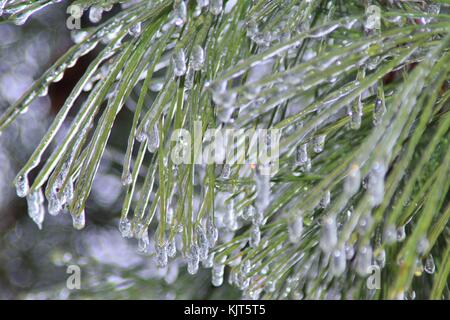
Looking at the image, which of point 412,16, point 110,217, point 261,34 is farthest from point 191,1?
point 110,217

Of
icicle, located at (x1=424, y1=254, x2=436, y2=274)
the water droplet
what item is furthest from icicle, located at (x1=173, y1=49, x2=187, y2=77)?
icicle, located at (x1=424, y1=254, x2=436, y2=274)

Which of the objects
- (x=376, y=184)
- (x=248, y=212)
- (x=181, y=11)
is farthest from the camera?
(x=248, y=212)

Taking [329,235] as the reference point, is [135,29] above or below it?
above

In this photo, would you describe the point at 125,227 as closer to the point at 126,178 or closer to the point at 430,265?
the point at 126,178

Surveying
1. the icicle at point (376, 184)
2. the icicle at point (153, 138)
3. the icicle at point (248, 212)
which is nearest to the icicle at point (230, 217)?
the icicle at point (248, 212)

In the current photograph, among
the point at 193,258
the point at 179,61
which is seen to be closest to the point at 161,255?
the point at 193,258

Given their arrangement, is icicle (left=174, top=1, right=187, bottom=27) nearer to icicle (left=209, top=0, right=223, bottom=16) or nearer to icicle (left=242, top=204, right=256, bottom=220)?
icicle (left=209, top=0, right=223, bottom=16)

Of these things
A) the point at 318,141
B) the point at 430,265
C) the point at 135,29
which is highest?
the point at 135,29

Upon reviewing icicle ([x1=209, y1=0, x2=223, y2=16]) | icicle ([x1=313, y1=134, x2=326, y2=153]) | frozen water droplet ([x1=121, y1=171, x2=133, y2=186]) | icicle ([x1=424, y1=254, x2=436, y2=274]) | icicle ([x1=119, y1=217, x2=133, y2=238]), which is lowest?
icicle ([x1=424, y1=254, x2=436, y2=274])

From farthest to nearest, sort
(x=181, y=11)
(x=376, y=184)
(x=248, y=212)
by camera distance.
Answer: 1. (x=248, y=212)
2. (x=181, y=11)
3. (x=376, y=184)

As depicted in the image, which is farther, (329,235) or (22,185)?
(22,185)

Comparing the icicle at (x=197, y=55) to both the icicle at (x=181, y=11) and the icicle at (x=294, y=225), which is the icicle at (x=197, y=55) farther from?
the icicle at (x=294, y=225)

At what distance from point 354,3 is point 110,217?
2.20 feet

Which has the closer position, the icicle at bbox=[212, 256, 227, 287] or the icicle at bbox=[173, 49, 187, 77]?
the icicle at bbox=[173, 49, 187, 77]
